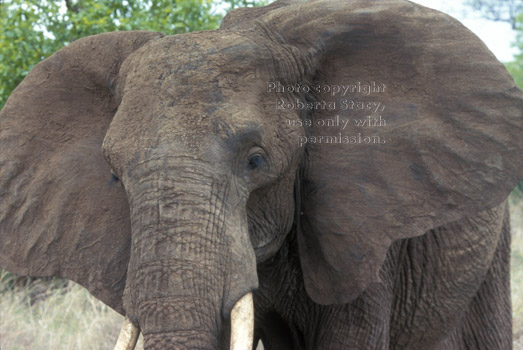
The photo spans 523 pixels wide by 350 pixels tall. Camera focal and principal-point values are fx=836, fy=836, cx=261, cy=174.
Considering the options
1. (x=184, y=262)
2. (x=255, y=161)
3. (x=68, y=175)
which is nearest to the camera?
(x=184, y=262)

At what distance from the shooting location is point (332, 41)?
2.89 meters

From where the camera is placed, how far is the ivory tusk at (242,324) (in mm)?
2334

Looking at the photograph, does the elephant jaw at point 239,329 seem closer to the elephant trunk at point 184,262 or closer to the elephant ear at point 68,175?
the elephant trunk at point 184,262

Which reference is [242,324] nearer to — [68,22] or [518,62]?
[68,22]

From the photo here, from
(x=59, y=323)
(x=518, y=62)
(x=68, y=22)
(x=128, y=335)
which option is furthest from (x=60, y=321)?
(x=518, y=62)

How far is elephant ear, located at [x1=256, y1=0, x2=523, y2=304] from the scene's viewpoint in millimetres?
2840

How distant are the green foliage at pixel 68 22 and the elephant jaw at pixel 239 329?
3.94m

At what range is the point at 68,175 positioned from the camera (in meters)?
3.22

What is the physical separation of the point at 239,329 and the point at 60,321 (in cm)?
391

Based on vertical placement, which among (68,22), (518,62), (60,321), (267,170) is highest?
(267,170)

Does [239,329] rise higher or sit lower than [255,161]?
lower

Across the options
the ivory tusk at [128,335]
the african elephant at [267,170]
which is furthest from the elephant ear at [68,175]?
the ivory tusk at [128,335]

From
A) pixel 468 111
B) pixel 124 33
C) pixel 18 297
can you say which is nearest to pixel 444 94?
pixel 468 111

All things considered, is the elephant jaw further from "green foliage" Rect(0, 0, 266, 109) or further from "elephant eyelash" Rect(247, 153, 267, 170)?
"green foliage" Rect(0, 0, 266, 109)
